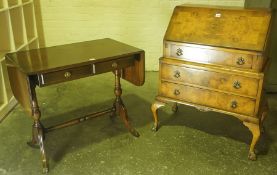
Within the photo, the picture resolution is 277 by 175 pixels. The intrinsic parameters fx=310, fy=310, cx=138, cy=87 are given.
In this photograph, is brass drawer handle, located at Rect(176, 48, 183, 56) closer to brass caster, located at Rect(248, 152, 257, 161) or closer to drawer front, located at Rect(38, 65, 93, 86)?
drawer front, located at Rect(38, 65, 93, 86)

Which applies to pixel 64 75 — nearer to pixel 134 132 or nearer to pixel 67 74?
pixel 67 74

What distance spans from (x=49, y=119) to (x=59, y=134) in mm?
339

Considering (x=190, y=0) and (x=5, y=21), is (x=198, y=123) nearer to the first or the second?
(x=190, y=0)

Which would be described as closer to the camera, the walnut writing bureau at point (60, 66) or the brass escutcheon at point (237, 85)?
the walnut writing bureau at point (60, 66)

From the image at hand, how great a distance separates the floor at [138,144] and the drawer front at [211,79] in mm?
585

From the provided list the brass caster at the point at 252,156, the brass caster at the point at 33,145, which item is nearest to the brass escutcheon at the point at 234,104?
the brass caster at the point at 252,156

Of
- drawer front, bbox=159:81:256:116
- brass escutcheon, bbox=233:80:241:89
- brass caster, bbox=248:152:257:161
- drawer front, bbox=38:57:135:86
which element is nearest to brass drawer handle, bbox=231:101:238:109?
drawer front, bbox=159:81:256:116

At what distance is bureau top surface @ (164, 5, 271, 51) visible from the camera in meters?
2.41

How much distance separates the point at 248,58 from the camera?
7.88ft

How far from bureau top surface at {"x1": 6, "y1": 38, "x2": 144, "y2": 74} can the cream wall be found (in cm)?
172

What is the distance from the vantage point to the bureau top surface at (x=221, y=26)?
2410 millimetres

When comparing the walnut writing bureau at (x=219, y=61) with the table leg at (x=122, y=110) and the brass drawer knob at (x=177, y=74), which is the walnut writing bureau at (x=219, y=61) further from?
the table leg at (x=122, y=110)

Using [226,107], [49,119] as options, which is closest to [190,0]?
[226,107]

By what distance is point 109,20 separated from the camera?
4508 millimetres
